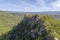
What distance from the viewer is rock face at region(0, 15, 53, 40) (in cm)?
11664

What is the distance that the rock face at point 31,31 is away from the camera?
4592 inches

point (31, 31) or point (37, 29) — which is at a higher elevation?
point (37, 29)

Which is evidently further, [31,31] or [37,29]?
[31,31]

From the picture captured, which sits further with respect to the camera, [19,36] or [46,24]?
[19,36]

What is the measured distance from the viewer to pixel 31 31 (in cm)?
13225

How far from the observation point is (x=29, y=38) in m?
129

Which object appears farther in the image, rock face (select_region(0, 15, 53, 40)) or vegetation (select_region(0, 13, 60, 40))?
rock face (select_region(0, 15, 53, 40))

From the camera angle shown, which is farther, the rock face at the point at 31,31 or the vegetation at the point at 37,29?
the rock face at the point at 31,31

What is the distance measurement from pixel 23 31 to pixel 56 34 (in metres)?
44.1

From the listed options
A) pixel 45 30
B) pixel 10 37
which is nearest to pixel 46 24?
pixel 45 30

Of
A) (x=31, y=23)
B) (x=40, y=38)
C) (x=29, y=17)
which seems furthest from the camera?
(x=29, y=17)

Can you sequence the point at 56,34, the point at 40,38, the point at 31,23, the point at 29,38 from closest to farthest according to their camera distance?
the point at 56,34, the point at 40,38, the point at 29,38, the point at 31,23

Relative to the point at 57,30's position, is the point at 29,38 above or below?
below

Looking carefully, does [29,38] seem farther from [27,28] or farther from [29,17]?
[29,17]
